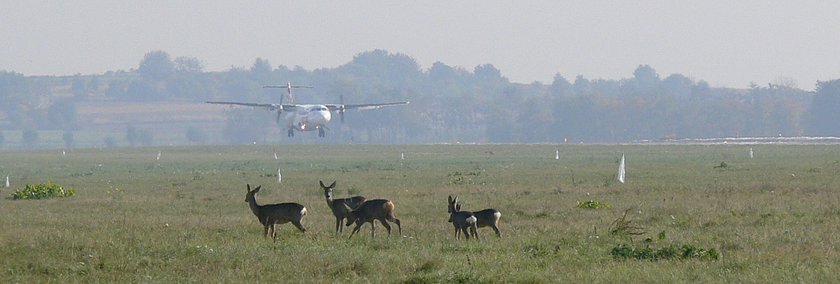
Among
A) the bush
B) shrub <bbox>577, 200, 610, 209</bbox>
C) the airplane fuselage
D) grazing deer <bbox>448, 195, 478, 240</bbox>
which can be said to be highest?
the airplane fuselage

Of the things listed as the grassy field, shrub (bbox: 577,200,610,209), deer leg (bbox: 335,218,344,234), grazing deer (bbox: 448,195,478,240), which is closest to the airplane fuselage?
the grassy field

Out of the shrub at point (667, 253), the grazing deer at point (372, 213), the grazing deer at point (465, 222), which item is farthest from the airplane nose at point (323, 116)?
the shrub at point (667, 253)

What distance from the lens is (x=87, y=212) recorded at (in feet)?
106

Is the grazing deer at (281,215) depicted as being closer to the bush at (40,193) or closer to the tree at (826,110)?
the bush at (40,193)

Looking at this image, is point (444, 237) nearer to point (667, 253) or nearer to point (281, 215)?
point (281, 215)

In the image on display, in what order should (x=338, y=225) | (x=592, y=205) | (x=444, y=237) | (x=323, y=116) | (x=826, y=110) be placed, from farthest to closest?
(x=826, y=110)
(x=323, y=116)
(x=592, y=205)
(x=338, y=225)
(x=444, y=237)

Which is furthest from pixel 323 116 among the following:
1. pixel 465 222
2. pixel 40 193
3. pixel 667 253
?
pixel 667 253

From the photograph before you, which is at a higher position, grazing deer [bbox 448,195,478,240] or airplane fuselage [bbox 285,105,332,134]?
A: airplane fuselage [bbox 285,105,332,134]

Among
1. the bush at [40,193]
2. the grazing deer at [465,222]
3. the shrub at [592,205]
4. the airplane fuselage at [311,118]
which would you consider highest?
the airplane fuselage at [311,118]

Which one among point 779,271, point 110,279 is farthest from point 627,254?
point 110,279

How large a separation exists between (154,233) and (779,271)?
Result: 11.4 metres

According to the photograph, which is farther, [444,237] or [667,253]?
[444,237]

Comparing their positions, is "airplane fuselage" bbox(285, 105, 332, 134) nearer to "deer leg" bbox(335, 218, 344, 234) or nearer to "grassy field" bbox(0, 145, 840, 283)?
"grassy field" bbox(0, 145, 840, 283)

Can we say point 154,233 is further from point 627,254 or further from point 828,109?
point 828,109
